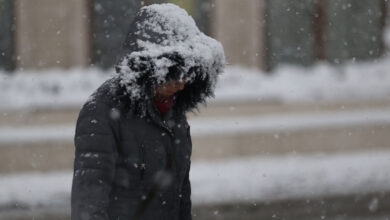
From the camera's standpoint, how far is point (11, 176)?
9.23 m

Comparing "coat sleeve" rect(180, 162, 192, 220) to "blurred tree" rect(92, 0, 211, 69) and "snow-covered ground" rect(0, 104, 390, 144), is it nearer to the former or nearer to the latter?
"snow-covered ground" rect(0, 104, 390, 144)

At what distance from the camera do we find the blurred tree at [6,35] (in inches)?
385

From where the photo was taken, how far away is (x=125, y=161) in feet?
8.02

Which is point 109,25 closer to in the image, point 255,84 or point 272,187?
point 255,84

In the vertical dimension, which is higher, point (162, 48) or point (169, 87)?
point (162, 48)

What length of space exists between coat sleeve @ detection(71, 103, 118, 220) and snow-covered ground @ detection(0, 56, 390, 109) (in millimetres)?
7314

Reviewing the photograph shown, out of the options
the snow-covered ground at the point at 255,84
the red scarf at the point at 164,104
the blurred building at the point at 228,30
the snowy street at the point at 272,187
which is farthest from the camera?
the blurred building at the point at 228,30

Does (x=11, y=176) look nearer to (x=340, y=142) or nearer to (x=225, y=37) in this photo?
(x=225, y=37)

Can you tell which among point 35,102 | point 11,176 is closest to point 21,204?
point 11,176

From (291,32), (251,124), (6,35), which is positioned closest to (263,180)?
(251,124)

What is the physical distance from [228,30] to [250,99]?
3.97 ft

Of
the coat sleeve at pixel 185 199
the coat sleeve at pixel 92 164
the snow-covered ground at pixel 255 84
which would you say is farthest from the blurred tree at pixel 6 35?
the coat sleeve at pixel 92 164

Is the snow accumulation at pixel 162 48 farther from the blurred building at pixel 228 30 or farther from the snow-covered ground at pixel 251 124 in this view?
the blurred building at pixel 228 30

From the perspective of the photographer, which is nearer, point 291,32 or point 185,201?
point 185,201
